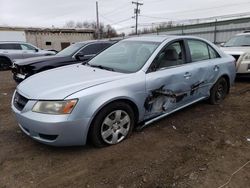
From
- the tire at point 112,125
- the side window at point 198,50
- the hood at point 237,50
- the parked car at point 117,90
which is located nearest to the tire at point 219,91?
the parked car at point 117,90

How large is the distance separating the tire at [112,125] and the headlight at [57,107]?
381 mm

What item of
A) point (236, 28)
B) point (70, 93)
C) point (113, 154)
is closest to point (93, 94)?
point (70, 93)

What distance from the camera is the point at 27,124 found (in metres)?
2.98

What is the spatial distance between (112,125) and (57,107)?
821mm

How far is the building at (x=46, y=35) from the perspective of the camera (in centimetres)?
2409

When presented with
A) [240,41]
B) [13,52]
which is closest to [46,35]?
[13,52]

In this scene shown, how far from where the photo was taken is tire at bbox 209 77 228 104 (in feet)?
16.5

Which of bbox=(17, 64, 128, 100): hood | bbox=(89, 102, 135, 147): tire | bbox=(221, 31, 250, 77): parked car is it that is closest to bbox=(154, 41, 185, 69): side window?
bbox=(17, 64, 128, 100): hood

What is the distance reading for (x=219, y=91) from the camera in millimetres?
5262

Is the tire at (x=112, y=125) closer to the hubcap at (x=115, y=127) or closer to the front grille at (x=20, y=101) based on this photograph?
the hubcap at (x=115, y=127)

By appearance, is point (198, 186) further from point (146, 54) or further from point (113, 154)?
point (146, 54)

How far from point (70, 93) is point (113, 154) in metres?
1.00

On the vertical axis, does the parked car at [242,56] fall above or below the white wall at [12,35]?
below

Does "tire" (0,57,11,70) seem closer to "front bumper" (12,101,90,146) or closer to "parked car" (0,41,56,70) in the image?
"parked car" (0,41,56,70)
